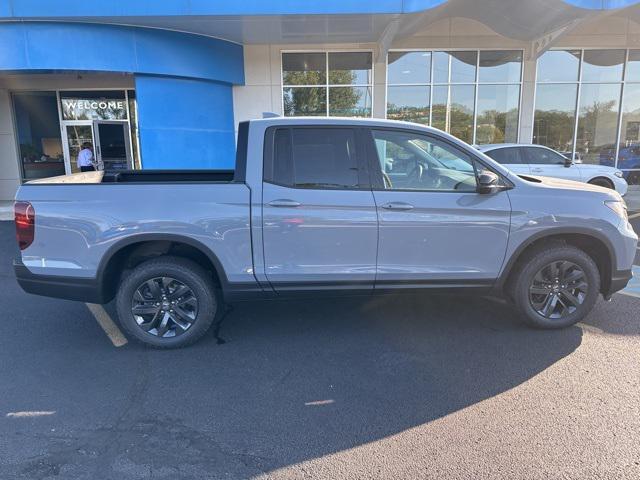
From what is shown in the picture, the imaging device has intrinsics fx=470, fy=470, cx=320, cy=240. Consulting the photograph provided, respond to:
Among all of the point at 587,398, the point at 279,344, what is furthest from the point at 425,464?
the point at 279,344

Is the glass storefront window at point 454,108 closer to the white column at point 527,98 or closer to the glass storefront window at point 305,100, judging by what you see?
the white column at point 527,98

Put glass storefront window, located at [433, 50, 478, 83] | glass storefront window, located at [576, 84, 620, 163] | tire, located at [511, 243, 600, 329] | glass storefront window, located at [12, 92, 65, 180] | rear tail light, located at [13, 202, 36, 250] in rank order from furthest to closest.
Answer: glass storefront window, located at [12, 92, 65, 180] < glass storefront window, located at [576, 84, 620, 163] < glass storefront window, located at [433, 50, 478, 83] < tire, located at [511, 243, 600, 329] < rear tail light, located at [13, 202, 36, 250]

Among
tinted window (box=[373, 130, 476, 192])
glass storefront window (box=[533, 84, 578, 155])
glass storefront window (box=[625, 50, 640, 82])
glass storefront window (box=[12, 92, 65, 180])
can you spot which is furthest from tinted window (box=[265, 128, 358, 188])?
glass storefront window (box=[625, 50, 640, 82])

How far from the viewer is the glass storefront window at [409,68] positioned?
46.4 feet

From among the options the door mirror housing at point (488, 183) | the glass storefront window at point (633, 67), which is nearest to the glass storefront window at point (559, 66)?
the glass storefront window at point (633, 67)

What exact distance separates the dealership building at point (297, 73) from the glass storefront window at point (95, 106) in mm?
36

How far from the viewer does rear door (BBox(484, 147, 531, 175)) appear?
10727mm

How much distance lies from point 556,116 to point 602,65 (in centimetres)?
205

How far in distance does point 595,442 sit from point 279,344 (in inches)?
97.0

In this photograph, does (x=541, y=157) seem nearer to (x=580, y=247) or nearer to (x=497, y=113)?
(x=497, y=113)

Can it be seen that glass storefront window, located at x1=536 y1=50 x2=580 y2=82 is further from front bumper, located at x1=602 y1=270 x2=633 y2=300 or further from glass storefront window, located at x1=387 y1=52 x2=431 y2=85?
front bumper, located at x1=602 y1=270 x2=633 y2=300

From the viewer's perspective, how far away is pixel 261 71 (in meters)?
13.9

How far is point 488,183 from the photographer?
155 inches

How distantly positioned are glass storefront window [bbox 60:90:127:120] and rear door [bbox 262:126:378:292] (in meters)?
13.3
